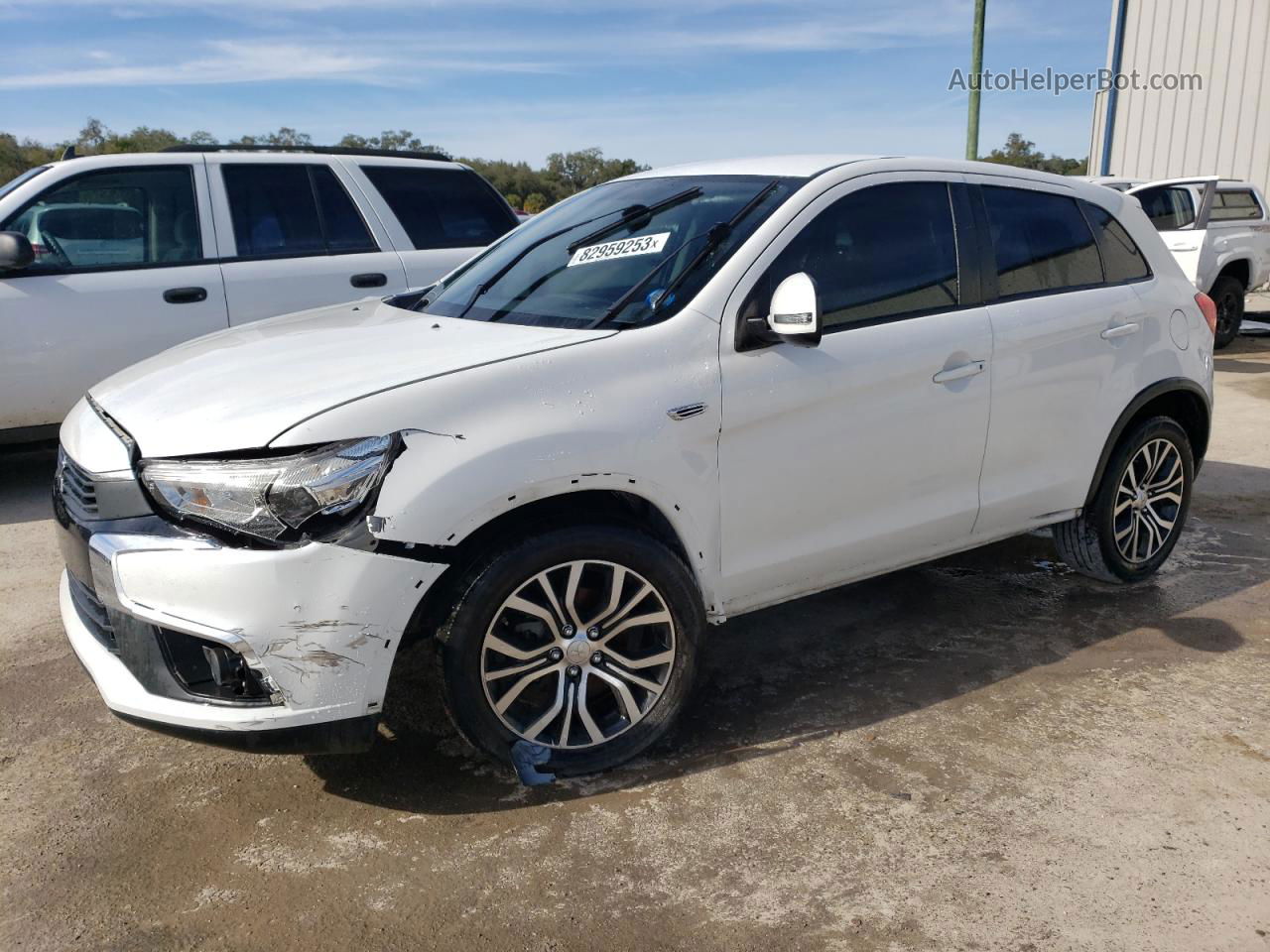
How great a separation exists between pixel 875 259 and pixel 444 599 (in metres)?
1.89

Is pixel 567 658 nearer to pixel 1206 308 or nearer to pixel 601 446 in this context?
pixel 601 446

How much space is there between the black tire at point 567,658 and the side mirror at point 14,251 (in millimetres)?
4097

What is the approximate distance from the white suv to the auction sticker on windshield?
0.6 inches

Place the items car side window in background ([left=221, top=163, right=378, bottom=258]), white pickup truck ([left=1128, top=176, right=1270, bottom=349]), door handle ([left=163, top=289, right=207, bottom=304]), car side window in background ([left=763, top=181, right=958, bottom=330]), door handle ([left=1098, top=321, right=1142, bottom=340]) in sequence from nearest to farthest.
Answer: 1. car side window in background ([left=763, top=181, right=958, bottom=330])
2. door handle ([left=1098, top=321, right=1142, bottom=340])
3. door handle ([left=163, top=289, right=207, bottom=304])
4. car side window in background ([left=221, top=163, right=378, bottom=258])
5. white pickup truck ([left=1128, top=176, right=1270, bottom=349])

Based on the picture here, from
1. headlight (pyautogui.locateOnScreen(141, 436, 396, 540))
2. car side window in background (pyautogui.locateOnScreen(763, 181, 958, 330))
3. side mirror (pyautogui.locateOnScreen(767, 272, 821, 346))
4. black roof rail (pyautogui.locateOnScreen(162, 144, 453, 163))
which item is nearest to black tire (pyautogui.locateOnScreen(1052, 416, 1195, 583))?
car side window in background (pyautogui.locateOnScreen(763, 181, 958, 330))

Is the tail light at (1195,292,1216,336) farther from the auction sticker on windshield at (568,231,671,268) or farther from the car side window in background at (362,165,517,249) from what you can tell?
the car side window in background at (362,165,517,249)

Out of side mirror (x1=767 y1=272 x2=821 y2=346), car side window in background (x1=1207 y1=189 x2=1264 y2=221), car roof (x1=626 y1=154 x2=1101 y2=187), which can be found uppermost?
car roof (x1=626 y1=154 x2=1101 y2=187)

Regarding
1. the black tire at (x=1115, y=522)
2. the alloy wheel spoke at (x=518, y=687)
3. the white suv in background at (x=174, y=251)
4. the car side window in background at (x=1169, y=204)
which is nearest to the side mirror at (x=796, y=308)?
the alloy wheel spoke at (x=518, y=687)

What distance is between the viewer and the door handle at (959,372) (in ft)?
12.5

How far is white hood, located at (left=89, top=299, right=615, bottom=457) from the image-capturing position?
2881 millimetres

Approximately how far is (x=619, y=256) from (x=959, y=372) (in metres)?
1.25

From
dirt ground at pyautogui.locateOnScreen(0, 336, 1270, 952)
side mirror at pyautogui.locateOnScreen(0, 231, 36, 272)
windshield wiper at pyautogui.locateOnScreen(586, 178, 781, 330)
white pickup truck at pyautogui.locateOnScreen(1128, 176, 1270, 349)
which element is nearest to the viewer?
dirt ground at pyautogui.locateOnScreen(0, 336, 1270, 952)

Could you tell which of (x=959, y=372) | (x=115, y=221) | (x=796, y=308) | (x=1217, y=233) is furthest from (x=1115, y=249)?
(x=1217, y=233)

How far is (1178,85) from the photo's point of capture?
19297 mm
